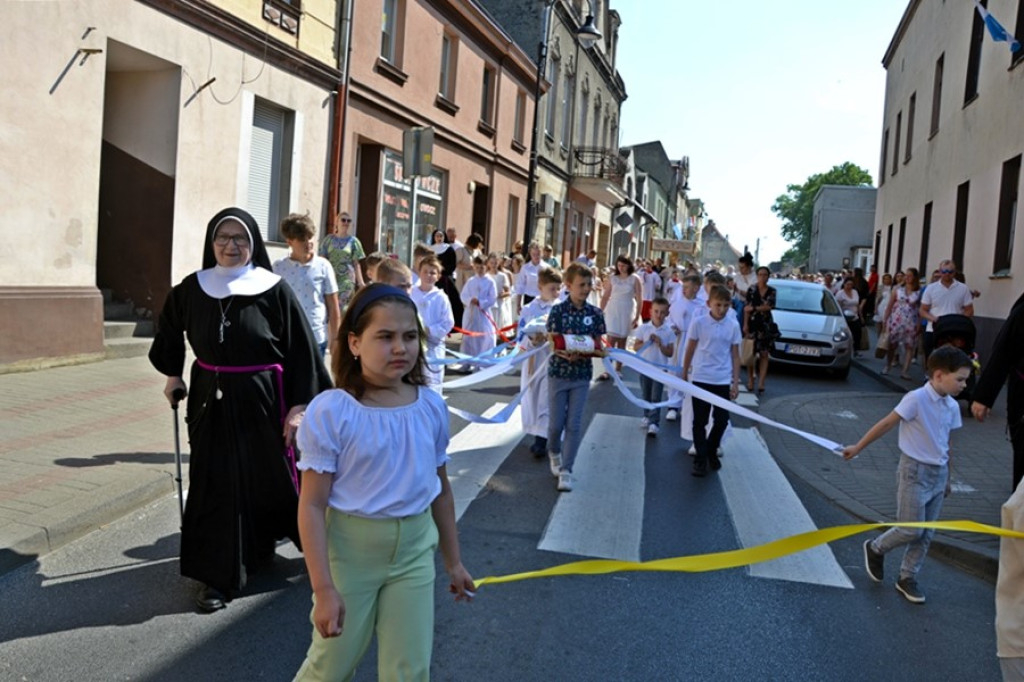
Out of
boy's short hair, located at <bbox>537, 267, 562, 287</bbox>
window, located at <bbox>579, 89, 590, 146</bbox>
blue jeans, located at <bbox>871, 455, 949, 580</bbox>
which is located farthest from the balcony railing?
blue jeans, located at <bbox>871, 455, 949, 580</bbox>

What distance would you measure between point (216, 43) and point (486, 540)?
31.2 feet

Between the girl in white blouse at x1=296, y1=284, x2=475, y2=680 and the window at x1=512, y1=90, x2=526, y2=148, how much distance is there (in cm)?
2443

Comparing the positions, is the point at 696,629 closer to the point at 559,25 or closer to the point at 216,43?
the point at 216,43

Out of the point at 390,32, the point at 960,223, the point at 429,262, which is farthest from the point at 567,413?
the point at 960,223

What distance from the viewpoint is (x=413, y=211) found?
19.0 metres

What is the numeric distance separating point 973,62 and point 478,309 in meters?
13.0

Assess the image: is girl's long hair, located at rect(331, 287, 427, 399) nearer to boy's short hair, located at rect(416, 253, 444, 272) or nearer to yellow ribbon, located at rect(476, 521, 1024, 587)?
yellow ribbon, located at rect(476, 521, 1024, 587)

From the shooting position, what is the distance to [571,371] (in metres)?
6.68

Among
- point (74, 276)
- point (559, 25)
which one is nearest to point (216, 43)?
point (74, 276)

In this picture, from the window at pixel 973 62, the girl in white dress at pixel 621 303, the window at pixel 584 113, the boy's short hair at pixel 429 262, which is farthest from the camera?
the window at pixel 584 113

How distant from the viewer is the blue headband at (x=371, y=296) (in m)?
2.65

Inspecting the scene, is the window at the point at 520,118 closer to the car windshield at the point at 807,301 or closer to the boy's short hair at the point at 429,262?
the car windshield at the point at 807,301

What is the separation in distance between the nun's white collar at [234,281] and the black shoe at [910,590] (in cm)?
378

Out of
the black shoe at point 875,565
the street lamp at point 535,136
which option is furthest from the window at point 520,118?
the black shoe at point 875,565
